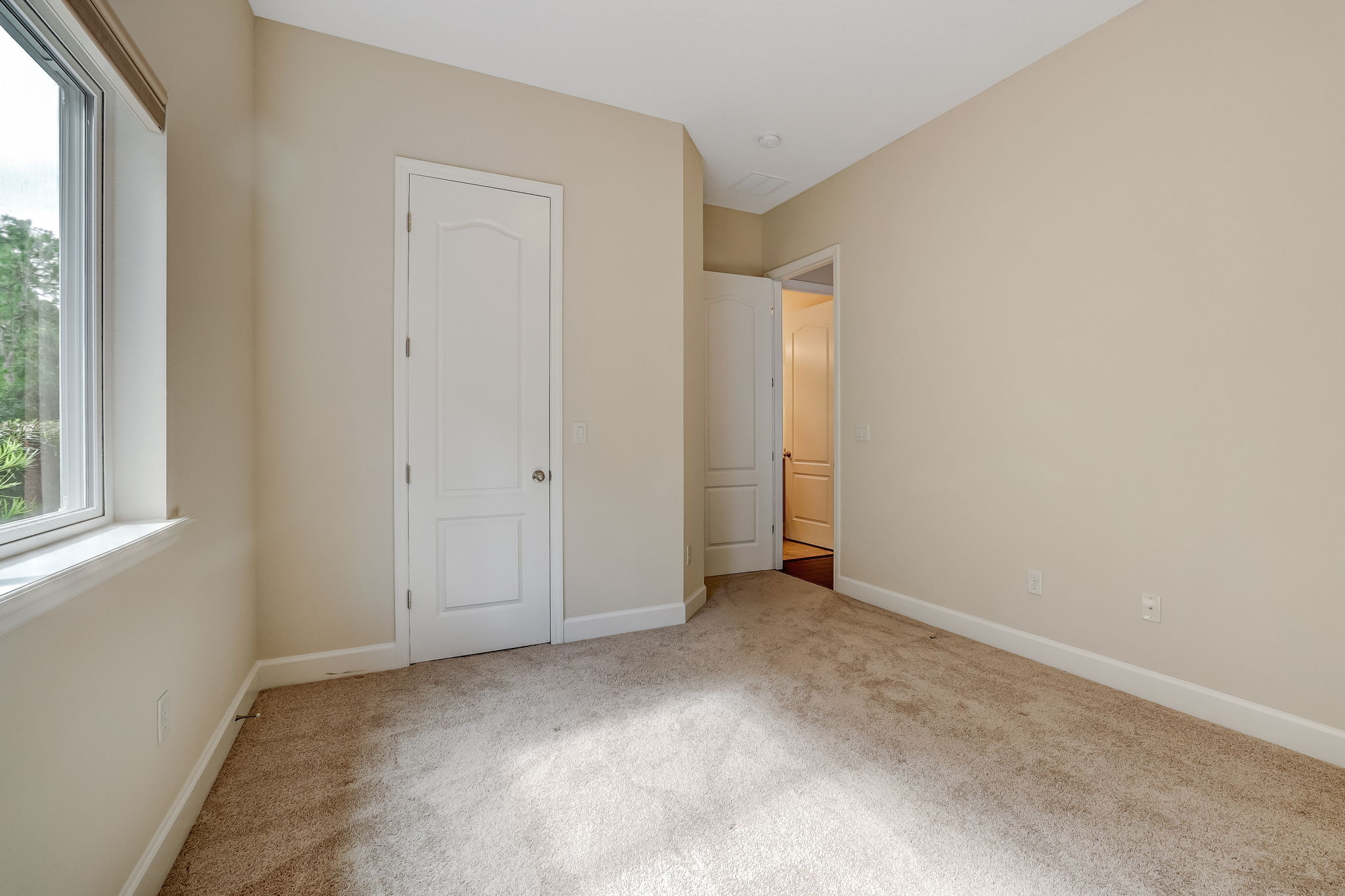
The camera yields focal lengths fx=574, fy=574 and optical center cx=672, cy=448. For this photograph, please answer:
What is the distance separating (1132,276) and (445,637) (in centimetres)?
350

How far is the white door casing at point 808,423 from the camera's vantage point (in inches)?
214

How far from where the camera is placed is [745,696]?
2426 mm

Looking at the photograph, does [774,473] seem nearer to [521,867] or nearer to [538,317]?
[538,317]

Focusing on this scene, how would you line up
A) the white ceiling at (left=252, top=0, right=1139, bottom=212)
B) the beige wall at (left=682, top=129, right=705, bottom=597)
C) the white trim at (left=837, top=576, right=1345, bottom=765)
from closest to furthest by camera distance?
1. the white trim at (left=837, top=576, right=1345, bottom=765)
2. the white ceiling at (left=252, top=0, right=1139, bottom=212)
3. the beige wall at (left=682, top=129, right=705, bottom=597)

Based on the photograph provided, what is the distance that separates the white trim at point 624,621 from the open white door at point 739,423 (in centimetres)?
108

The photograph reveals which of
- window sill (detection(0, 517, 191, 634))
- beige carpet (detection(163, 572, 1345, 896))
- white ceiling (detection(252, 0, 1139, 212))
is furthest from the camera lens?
white ceiling (detection(252, 0, 1139, 212))

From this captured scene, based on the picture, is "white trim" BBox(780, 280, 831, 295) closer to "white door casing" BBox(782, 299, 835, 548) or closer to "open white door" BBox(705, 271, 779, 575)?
"open white door" BBox(705, 271, 779, 575)

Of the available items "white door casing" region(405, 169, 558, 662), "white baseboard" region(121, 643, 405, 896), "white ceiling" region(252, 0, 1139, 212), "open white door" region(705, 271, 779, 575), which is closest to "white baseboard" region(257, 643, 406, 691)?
"white baseboard" region(121, 643, 405, 896)

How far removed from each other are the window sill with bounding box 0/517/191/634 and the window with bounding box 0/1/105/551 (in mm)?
56

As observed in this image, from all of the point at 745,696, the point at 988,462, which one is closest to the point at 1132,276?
the point at 988,462

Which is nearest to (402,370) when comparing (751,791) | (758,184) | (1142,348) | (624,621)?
(624,621)

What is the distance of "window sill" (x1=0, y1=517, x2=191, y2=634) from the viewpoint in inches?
34.3

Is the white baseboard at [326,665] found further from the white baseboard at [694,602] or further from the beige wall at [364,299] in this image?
the white baseboard at [694,602]

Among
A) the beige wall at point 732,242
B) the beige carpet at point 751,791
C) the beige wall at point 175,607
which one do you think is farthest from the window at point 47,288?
the beige wall at point 732,242
